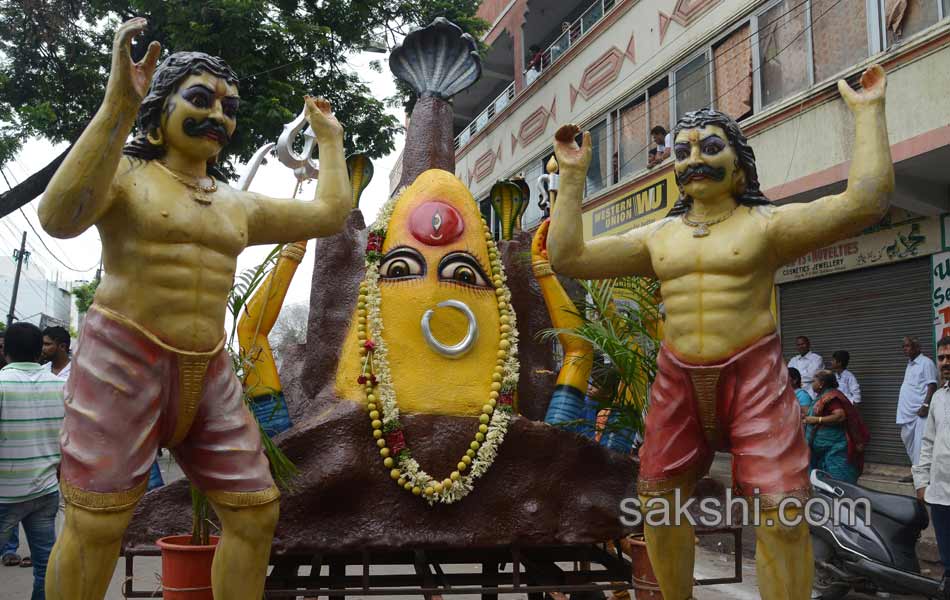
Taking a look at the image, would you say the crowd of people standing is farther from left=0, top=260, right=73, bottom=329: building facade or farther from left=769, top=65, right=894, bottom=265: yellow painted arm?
left=0, top=260, right=73, bottom=329: building facade

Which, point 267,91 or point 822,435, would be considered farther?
point 267,91

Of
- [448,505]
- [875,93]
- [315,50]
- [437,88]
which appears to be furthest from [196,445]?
[315,50]

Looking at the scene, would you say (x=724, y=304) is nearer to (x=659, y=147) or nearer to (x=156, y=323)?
(x=156, y=323)

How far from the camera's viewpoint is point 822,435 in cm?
653

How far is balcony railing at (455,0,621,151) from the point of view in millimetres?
12664

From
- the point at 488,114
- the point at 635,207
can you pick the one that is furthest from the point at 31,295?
the point at 635,207

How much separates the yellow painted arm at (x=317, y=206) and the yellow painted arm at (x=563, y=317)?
1.49m

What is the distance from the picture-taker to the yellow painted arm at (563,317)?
431cm

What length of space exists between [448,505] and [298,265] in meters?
1.41

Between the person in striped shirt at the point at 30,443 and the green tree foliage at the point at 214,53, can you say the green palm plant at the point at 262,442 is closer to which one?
the person in striped shirt at the point at 30,443

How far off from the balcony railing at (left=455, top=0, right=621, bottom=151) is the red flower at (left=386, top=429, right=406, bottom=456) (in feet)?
31.5

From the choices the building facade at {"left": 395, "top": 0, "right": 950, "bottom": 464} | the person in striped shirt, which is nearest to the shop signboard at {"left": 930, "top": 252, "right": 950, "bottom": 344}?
the building facade at {"left": 395, "top": 0, "right": 950, "bottom": 464}

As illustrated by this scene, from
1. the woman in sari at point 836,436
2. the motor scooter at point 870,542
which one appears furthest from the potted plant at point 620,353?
the woman in sari at point 836,436

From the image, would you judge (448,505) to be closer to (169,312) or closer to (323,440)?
(323,440)
